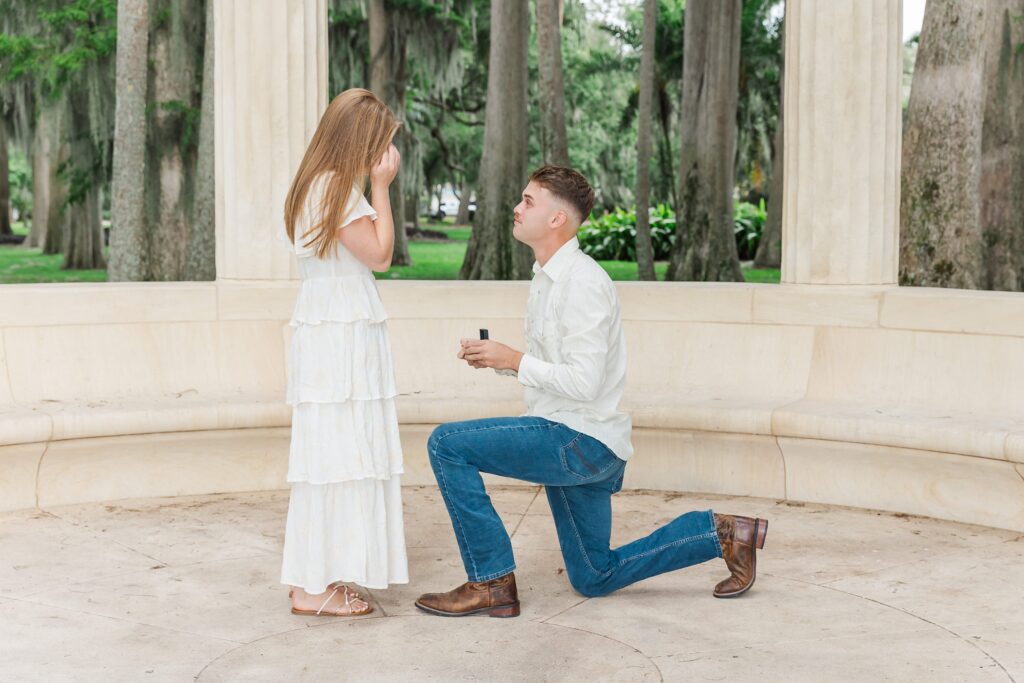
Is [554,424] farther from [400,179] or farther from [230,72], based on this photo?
[400,179]

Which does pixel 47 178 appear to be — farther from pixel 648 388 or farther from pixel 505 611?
pixel 505 611

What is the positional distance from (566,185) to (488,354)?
0.68 m

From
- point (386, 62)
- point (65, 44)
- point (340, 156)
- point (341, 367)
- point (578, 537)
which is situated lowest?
point (578, 537)

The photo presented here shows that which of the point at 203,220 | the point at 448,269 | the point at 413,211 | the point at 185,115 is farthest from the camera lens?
the point at 413,211

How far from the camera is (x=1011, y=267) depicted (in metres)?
12.7

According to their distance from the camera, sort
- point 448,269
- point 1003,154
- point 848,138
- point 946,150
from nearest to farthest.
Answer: point 848,138 → point 946,150 → point 1003,154 → point 448,269

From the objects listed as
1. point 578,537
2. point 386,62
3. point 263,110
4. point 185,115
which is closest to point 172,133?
point 185,115

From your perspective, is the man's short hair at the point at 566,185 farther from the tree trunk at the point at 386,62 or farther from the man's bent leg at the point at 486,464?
the tree trunk at the point at 386,62

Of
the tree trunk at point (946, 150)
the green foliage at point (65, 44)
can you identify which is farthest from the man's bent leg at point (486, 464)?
the green foliage at point (65, 44)

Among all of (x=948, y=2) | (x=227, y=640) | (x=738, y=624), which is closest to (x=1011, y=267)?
(x=948, y=2)

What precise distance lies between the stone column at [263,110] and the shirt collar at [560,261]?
2883mm

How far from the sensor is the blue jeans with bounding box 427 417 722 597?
4410mm

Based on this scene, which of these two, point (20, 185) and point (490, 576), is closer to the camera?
point (490, 576)

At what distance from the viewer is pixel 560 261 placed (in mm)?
4469
